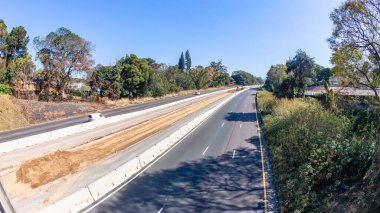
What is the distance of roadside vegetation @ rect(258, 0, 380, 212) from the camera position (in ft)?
46.0

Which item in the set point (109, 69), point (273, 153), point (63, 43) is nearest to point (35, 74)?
point (63, 43)

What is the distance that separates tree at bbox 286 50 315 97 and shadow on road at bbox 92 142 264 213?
3217 centimetres

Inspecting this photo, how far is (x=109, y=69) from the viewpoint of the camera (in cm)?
6881

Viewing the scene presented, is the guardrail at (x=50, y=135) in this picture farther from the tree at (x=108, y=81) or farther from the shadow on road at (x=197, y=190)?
the tree at (x=108, y=81)

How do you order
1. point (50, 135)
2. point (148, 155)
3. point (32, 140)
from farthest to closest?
point (50, 135) < point (32, 140) < point (148, 155)

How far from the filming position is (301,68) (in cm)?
5106

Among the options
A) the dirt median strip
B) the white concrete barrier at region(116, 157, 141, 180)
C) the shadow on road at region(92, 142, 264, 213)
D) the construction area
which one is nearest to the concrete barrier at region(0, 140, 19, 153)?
the construction area

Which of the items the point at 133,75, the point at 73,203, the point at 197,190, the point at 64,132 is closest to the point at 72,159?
the point at 73,203

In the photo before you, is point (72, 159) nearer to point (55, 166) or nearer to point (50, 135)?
point (55, 166)

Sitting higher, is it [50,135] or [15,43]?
[15,43]

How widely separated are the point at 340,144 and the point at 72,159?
60.1 ft

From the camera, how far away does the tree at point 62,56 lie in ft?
181

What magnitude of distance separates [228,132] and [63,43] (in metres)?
36.5

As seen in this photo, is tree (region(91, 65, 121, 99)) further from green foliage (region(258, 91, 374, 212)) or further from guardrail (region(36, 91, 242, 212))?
green foliage (region(258, 91, 374, 212))
